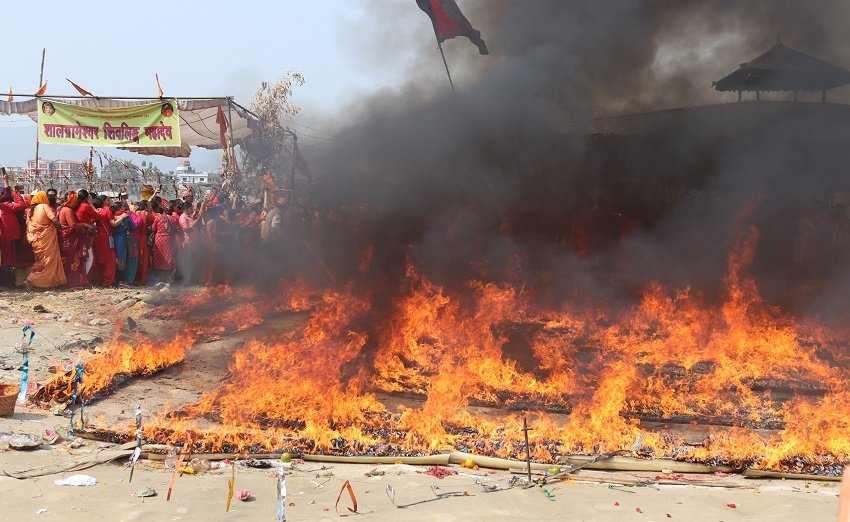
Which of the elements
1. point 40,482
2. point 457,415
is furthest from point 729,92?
point 40,482

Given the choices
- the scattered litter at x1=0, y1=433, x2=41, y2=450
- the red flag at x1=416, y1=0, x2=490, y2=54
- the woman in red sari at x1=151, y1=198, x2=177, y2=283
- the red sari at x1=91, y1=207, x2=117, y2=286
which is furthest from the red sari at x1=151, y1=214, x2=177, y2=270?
the scattered litter at x1=0, y1=433, x2=41, y2=450

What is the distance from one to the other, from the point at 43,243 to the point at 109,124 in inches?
86.5

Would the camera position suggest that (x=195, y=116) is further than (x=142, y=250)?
Yes

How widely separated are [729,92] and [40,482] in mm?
14536

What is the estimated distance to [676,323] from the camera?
26.8 feet

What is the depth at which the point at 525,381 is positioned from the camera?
6.43 meters

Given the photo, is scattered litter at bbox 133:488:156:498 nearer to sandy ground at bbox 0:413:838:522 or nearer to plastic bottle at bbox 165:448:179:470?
sandy ground at bbox 0:413:838:522

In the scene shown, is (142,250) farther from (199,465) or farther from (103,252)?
(199,465)

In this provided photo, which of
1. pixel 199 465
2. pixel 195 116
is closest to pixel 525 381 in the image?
pixel 199 465

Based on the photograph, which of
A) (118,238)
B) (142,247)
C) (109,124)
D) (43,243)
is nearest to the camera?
(43,243)

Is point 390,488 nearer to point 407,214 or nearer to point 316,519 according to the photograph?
point 316,519

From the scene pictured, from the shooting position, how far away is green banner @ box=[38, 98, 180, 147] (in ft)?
36.6

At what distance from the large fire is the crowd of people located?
3.95 meters

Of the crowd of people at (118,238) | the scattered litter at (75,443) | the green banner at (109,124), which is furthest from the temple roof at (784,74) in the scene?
the scattered litter at (75,443)
